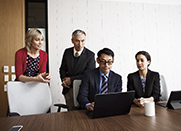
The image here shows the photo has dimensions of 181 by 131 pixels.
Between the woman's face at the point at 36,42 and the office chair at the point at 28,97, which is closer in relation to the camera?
the office chair at the point at 28,97

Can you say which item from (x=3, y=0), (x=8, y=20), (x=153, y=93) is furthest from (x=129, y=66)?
(x=3, y=0)

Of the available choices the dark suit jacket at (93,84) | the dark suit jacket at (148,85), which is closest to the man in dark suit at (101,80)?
the dark suit jacket at (93,84)

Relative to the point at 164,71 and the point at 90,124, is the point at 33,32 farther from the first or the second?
the point at 164,71

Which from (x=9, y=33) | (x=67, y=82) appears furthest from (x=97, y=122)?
(x=9, y=33)

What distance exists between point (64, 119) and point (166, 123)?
2.47 ft

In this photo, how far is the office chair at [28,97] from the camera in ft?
5.55

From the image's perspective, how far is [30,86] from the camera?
177 cm

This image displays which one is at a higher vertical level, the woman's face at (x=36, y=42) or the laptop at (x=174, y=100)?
the woman's face at (x=36, y=42)

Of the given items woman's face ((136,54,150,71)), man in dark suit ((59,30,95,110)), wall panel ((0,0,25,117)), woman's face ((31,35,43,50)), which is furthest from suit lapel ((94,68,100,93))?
wall panel ((0,0,25,117))

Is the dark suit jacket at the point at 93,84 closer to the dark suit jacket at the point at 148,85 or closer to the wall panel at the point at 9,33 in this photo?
the dark suit jacket at the point at 148,85

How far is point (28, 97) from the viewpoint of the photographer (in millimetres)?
1747

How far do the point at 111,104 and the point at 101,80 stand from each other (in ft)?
1.97

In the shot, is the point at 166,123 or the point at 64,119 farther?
the point at 64,119

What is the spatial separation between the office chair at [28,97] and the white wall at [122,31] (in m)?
1.66
